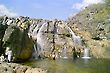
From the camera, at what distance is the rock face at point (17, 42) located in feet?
148

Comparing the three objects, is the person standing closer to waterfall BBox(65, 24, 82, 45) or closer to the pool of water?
the pool of water

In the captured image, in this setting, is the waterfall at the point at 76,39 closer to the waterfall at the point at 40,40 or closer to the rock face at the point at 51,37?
the rock face at the point at 51,37

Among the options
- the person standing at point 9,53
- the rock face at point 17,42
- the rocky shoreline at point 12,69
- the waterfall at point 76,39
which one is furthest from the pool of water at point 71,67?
the waterfall at point 76,39

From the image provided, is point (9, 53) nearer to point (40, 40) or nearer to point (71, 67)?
point (71, 67)

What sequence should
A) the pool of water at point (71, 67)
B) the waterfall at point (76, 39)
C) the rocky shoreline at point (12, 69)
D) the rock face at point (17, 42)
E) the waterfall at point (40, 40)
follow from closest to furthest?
the rocky shoreline at point (12, 69) < the pool of water at point (71, 67) < the rock face at point (17, 42) < the waterfall at point (40, 40) < the waterfall at point (76, 39)

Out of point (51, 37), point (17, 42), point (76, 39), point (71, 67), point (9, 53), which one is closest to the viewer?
point (71, 67)

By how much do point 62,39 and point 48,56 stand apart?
22.1 feet

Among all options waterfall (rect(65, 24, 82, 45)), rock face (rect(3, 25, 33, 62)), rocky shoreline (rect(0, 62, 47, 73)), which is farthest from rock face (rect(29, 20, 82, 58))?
rocky shoreline (rect(0, 62, 47, 73))

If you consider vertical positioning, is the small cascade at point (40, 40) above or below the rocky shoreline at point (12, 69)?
above

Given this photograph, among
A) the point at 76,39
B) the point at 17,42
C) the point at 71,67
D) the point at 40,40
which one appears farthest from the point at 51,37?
the point at 71,67

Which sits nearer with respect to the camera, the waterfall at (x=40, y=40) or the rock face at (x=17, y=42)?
the rock face at (x=17, y=42)

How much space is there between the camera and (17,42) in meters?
47.1

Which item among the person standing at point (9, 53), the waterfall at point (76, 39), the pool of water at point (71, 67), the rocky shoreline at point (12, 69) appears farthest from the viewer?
the waterfall at point (76, 39)

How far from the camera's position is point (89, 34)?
71.9 meters
